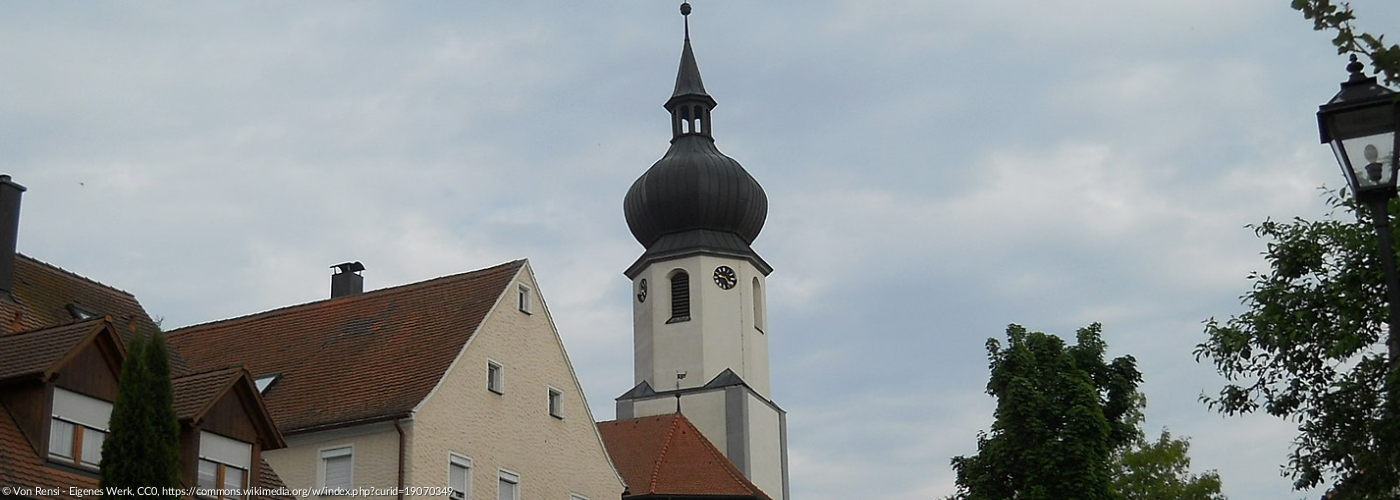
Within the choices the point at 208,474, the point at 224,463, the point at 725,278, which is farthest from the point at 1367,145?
the point at 725,278

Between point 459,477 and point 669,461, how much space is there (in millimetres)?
17593

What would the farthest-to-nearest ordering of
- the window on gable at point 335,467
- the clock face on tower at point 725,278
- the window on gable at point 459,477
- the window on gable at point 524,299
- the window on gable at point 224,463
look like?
the clock face on tower at point 725,278 → the window on gable at point 524,299 → the window on gable at point 459,477 → the window on gable at point 335,467 → the window on gable at point 224,463

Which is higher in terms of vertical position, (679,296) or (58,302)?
(679,296)

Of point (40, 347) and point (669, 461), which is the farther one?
point (669, 461)

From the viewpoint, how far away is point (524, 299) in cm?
3541

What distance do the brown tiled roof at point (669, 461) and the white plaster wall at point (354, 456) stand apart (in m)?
15.7

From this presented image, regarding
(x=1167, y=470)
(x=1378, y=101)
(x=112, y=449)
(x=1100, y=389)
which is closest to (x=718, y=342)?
(x=1167, y=470)

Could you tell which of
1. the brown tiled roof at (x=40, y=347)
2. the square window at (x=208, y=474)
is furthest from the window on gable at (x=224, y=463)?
the brown tiled roof at (x=40, y=347)

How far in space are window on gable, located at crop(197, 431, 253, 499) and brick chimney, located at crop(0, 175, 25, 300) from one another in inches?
175

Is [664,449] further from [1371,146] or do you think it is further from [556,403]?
[1371,146]

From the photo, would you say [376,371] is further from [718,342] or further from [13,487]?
[718,342]

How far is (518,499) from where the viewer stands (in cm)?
3369

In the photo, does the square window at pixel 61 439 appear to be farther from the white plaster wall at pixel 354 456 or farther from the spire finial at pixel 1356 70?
the spire finial at pixel 1356 70

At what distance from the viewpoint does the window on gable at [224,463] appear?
2373 centimetres
